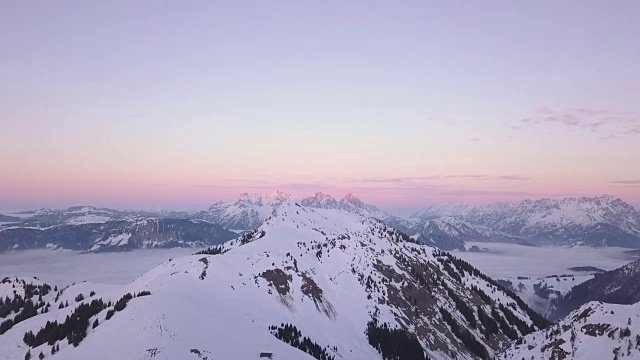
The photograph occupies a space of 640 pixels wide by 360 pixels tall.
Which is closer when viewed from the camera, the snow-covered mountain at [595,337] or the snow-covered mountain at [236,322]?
the snow-covered mountain at [595,337]

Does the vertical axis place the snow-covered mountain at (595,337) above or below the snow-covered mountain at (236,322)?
above

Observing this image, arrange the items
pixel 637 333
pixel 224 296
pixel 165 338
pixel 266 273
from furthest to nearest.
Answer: pixel 266 273 → pixel 224 296 → pixel 165 338 → pixel 637 333

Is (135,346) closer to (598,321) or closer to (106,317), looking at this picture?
(106,317)

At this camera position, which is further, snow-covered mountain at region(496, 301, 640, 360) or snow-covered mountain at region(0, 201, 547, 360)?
snow-covered mountain at region(0, 201, 547, 360)

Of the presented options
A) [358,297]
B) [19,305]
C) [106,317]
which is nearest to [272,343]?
[106,317]

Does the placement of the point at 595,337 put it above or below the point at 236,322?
above

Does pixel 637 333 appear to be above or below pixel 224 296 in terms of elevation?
above

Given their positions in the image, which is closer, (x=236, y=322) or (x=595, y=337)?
(x=595, y=337)

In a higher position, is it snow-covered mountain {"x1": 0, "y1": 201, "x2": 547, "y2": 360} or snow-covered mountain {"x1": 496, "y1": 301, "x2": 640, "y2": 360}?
snow-covered mountain {"x1": 496, "y1": 301, "x2": 640, "y2": 360}
